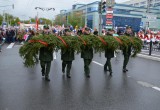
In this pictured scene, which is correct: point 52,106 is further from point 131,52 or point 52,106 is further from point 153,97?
point 131,52

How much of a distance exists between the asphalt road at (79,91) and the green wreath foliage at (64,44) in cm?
84

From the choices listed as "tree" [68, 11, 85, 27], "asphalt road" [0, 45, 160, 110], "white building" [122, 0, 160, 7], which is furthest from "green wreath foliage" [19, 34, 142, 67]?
"white building" [122, 0, 160, 7]

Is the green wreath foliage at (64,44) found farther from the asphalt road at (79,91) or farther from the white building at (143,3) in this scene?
the white building at (143,3)

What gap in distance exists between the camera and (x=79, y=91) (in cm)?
705

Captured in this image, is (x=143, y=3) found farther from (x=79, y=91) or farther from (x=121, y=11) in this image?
(x=79, y=91)

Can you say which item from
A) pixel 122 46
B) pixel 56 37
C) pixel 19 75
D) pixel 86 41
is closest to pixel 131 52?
pixel 122 46

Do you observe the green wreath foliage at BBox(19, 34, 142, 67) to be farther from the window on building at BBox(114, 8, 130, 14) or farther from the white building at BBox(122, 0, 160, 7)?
the white building at BBox(122, 0, 160, 7)

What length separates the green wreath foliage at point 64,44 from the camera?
7977 millimetres

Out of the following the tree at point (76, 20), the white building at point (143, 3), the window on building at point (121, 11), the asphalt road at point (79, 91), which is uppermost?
the white building at point (143, 3)

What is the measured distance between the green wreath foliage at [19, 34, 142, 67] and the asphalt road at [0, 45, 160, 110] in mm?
837

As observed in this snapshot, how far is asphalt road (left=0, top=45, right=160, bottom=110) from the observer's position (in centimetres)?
581

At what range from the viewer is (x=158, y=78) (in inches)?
363

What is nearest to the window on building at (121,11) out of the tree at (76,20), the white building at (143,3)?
the white building at (143,3)

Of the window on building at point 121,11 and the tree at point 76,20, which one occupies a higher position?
the window on building at point 121,11
